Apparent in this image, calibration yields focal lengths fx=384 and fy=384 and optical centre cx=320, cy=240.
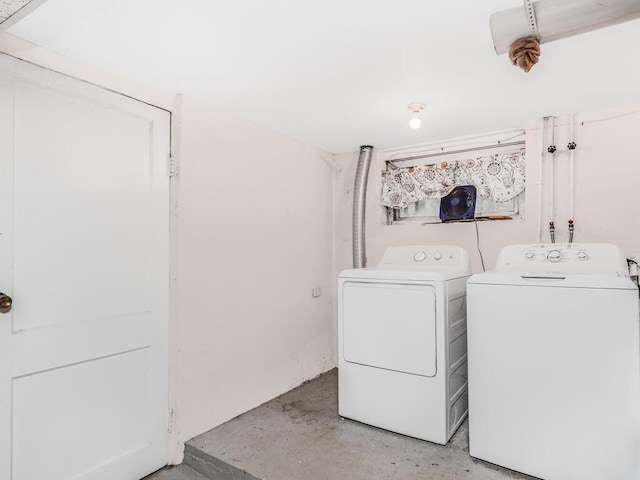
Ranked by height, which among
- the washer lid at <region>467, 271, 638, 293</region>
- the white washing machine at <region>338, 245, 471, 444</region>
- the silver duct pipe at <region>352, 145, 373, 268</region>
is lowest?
the white washing machine at <region>338, 245, 471, 444</region>

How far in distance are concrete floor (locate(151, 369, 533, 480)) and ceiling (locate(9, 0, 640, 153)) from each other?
2.09 metres

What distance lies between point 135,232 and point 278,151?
1.35 m

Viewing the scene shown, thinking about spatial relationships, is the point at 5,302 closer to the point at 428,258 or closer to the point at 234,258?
the point at 234,258

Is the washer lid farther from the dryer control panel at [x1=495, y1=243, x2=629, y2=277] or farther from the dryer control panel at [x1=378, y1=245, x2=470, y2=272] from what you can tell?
the dryer control panel at [x1=378, y1=245, x2=470, y2=272]

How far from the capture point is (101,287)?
6.49 feet

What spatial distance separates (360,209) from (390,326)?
50.3 inches

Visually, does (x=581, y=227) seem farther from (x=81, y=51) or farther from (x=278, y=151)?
(x=81, y=51)

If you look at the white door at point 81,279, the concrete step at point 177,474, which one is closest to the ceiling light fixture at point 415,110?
the white door at point 81,279

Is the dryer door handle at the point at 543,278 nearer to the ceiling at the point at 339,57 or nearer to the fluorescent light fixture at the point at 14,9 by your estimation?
the ceiling at the point at 339,57

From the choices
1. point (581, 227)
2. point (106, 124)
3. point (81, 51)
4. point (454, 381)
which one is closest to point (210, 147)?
point (106, 124)

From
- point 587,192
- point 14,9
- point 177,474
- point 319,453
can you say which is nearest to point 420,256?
point 587,192

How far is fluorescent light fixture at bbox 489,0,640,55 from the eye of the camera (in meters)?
1.30

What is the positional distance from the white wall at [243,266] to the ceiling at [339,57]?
324 mm

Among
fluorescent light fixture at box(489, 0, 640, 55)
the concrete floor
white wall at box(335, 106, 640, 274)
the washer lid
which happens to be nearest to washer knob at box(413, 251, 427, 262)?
white wall at box(335, 106, 640, 274)
